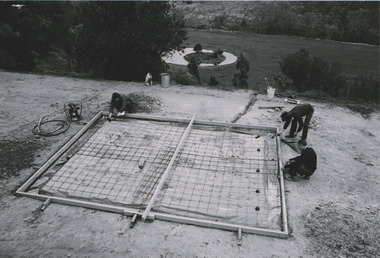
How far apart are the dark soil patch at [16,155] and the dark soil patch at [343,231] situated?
19.7 ft

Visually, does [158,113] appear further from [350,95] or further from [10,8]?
[10,8]

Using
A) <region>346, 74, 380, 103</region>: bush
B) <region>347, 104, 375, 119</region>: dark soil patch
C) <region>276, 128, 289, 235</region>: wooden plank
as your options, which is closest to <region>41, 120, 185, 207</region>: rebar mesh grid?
<region>276, 128, 289, 235</region>: wooden plank

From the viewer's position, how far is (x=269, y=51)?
32.6 meters

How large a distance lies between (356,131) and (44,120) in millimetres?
8996

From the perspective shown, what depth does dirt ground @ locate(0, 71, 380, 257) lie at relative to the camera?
4.81 m

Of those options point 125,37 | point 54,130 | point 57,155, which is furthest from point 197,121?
point 125,37

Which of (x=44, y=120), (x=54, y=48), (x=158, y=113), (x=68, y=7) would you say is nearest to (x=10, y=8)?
(x=54, y=48)

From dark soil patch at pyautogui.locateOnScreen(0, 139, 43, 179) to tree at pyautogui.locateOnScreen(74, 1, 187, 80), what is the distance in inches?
257

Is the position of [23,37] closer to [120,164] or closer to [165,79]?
[165,79]

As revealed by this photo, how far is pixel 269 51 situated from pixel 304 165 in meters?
28.5

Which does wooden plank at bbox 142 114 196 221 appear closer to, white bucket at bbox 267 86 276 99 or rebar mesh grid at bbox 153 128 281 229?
rebar mesh grid at bbox 153 128 281 229

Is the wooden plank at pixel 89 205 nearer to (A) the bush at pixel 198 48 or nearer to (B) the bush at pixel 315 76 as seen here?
(B) the bush at pixel 315 76

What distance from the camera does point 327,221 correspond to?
5430mm

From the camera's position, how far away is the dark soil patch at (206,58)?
2657cm
